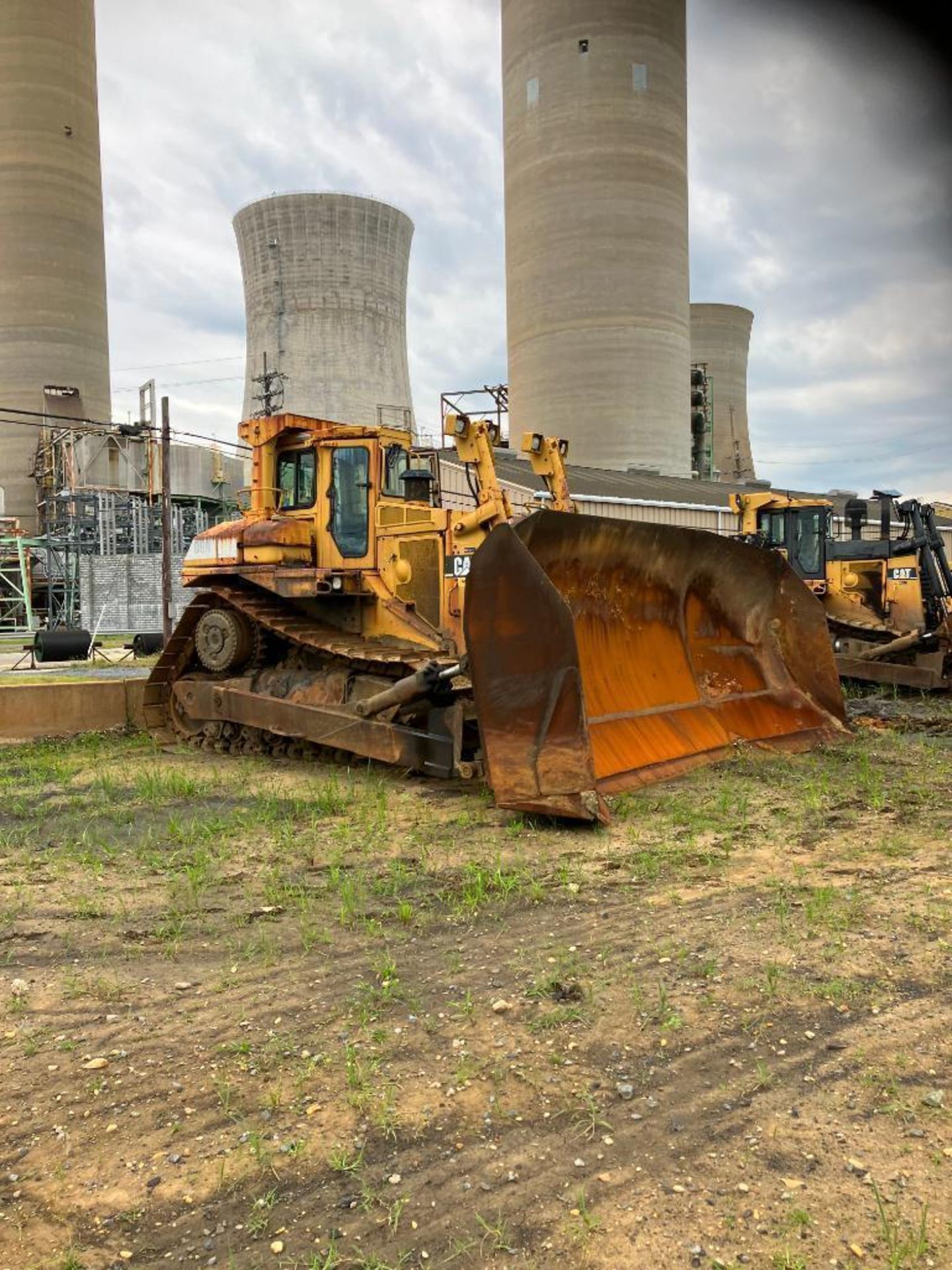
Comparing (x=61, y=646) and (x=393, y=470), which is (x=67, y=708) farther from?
(x=61, y=646)

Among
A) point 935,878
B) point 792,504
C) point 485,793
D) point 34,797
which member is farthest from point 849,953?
point 792,504

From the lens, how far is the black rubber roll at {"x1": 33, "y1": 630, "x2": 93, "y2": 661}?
1714cm

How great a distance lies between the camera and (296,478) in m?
8.37

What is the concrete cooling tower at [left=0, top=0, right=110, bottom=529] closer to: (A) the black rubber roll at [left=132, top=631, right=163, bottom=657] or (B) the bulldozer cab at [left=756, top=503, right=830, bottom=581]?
(A) the black rubber roll at [left=132, top=631, right=163, bottom=657]

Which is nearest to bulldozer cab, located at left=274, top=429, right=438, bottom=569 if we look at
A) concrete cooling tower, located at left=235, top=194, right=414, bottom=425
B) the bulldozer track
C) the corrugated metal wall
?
the bulldozer track

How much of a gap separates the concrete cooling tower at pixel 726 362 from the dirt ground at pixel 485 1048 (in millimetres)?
38197

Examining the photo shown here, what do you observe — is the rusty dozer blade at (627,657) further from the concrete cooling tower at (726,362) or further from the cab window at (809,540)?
the concrete cooling tower at (726,362)

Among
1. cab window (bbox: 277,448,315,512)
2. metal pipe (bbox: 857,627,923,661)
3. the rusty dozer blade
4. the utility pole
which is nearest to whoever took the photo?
the rusty dozer blade

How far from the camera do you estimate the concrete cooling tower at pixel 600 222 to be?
1028 inches

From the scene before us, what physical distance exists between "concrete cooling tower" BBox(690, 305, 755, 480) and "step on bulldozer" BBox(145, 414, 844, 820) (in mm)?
33609

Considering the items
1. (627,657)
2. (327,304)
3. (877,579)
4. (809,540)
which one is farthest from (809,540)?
(327,304)

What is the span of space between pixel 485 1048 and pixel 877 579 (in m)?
11.4

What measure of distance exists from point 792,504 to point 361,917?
421 inches

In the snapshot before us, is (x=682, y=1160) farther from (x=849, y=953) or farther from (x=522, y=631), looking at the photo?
(x=522, y=631)
